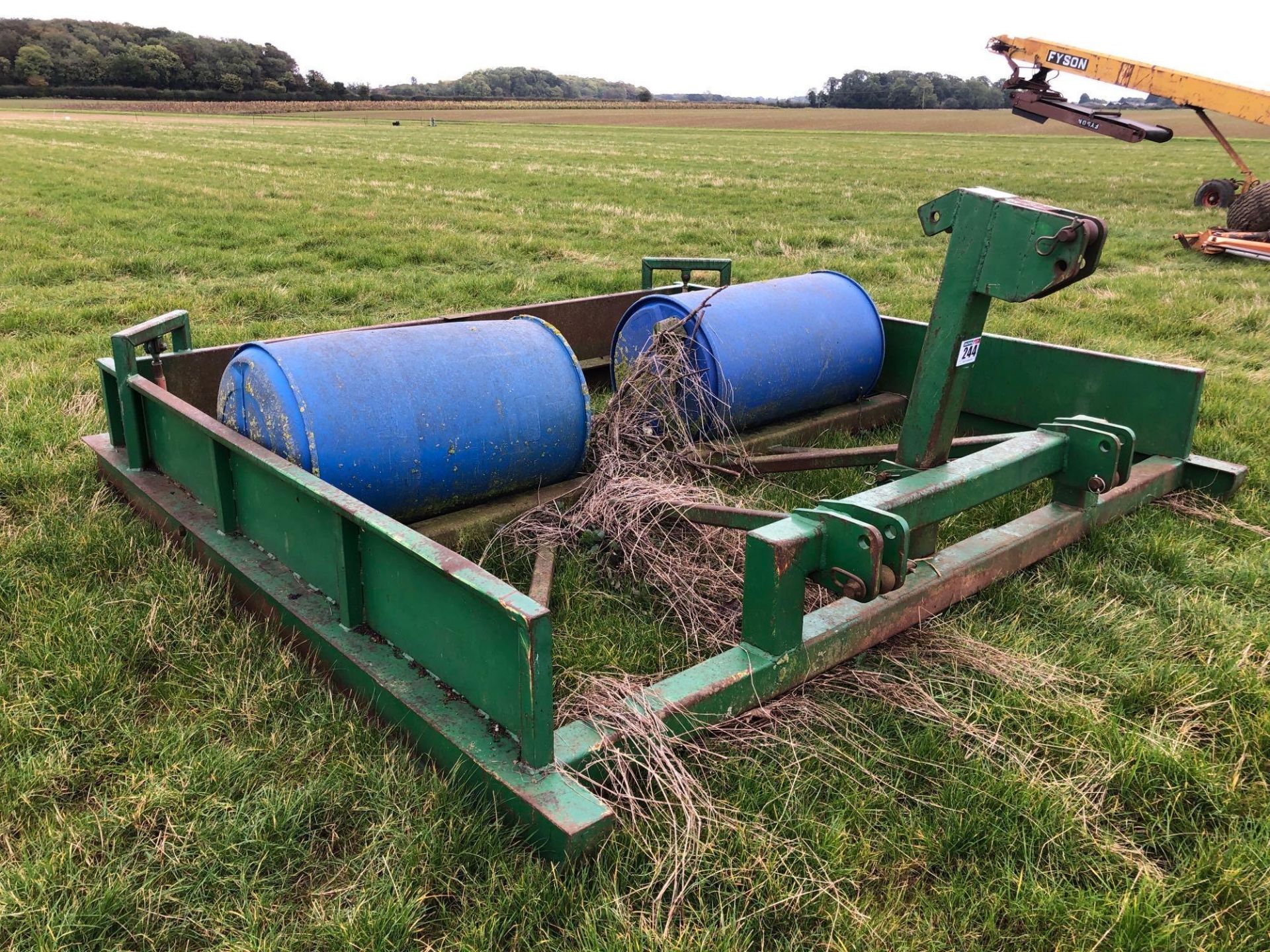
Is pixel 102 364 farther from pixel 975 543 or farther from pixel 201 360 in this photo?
pixel 975 543

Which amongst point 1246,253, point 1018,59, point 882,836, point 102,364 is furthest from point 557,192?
point 882,836

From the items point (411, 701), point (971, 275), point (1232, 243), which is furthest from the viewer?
point (1232, 243)

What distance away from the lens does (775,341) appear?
186 inches

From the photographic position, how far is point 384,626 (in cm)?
278

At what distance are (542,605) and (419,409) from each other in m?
1.24

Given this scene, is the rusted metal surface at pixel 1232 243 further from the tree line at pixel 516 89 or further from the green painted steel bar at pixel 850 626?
the tree line at pixel 516 89

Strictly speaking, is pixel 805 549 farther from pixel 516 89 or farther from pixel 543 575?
pixel 516 89

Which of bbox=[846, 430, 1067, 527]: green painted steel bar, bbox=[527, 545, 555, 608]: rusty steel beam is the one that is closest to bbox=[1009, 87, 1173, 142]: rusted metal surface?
bbox=[846, 430, 1067, 527]: green painted steel bar

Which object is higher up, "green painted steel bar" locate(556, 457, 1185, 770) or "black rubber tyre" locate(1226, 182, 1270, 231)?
"black rubber tyre" locate(1226, 182, 1270, 231)

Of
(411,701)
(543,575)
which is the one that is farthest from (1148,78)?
(411,701)

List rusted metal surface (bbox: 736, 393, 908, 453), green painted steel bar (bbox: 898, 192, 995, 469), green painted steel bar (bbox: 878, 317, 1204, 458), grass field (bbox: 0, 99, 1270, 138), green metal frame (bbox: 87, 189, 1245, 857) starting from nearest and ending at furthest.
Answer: green metal frame (bbox: 87, 189, 1245, 857), green painted steel bar (bbox: 898, 192, 995, 469), green painted steel bar (bbox: 878, 317, 1204, 458), rusted metal surface (bbox: 736, 393, 908, 453), grass field (bbox: 0, 99, 1270, 138)

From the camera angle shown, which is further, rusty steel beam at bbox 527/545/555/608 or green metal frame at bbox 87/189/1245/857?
rusty steel beam at bbox 527/545/555/608

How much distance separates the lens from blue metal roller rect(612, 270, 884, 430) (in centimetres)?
454

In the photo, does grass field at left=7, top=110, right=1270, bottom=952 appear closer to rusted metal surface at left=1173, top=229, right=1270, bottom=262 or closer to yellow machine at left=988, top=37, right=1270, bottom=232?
rusted metal surface at left=1173, top=229, right=1270, bottom=262
